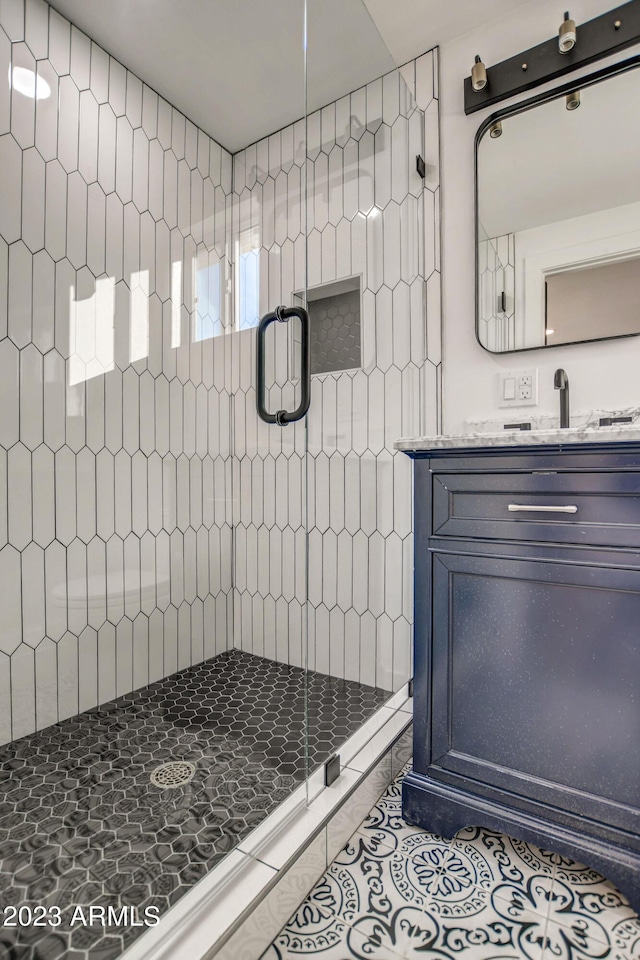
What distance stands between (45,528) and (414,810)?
4.39ft

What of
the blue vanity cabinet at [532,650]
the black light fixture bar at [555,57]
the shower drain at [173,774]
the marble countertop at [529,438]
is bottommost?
the shower drain at [173,774]

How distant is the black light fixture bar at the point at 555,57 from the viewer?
4.54 feet

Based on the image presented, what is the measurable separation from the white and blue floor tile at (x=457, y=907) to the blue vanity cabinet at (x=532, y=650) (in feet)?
0.23

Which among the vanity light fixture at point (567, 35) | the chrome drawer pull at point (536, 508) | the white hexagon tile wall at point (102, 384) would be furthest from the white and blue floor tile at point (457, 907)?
the vanity light fixture at point (567, 35)

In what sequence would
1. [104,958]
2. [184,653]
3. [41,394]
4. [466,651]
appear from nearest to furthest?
[104,958] → [466,651] → [41,394] → [184,653]

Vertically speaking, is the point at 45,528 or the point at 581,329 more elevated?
the point at 581,329

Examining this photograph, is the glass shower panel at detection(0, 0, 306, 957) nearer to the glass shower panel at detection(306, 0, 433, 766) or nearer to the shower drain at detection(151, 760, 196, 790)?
the shower drain at detection(151, 760, 196, 790)

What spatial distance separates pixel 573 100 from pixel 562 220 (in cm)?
36

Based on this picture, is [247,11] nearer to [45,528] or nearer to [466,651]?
[45,528]

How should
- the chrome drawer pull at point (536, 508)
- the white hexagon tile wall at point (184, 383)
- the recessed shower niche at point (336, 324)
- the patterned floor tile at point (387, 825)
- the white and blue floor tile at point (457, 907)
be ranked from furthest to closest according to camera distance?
the recessed shower niche at point (336, 324) < the white hexagon tile wall at point (184, 383) < the patterned floor tile at point (387, 825) < the chrome drawer pull at point (536, 508) < the white and blue floor tile at point (457, 907)

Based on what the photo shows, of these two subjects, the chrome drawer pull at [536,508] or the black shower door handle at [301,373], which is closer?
the chrome drawer pull at [536,508]

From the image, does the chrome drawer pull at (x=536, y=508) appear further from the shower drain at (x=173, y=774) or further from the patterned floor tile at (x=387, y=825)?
the shower drain at (x=173, y=774)

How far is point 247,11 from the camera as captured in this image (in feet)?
5.19

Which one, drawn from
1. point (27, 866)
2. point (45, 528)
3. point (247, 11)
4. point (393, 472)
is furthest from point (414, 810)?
point (247, 11)
